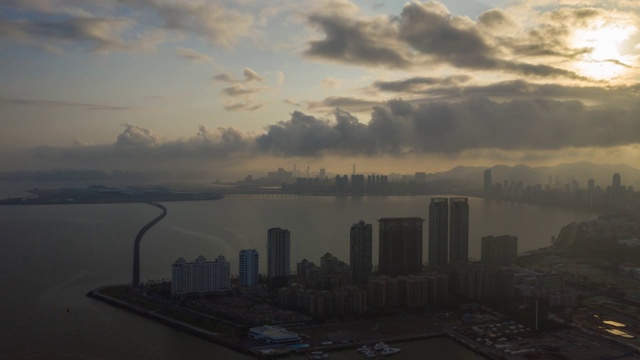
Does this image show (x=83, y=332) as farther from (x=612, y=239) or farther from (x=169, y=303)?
(x=612, y=239)

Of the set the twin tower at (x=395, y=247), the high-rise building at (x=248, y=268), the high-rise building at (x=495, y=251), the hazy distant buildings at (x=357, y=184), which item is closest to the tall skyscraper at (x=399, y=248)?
the twin tower at (x=395, y=247)

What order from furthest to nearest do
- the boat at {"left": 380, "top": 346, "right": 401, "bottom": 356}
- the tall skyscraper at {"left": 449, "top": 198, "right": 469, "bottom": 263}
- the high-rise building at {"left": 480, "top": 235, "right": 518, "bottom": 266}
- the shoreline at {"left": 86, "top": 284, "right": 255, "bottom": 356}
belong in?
the tall skyscraper at {"left": 449, "top": 198, "right": 469, "bottom": 263} < the high-rise building at {"left": 480, "top": 235, "right": 518, "bottom": 266} < the shoreline at {"left": 86, "top": 284, "right": 255, "bottom": 356} < the boat at {"left": 380, "top": 346, "right": 401, "bottom": 356}

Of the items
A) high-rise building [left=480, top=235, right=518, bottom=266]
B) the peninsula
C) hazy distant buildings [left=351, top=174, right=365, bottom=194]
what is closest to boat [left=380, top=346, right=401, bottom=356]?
high-rise building [left=480, top=235, right=518, bottom=266]

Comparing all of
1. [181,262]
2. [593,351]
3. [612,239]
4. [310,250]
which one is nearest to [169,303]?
[181,262]

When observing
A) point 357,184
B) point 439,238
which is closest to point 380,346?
point 439,238

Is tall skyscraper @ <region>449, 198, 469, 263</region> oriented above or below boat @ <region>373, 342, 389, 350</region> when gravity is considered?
above

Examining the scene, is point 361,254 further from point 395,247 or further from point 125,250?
point 125,250

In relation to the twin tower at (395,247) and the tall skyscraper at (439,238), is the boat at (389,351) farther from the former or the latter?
the tall skyscraper at (439,238)

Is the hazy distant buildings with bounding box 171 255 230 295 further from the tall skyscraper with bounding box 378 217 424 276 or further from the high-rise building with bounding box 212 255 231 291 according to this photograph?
the tall skyscraper with bounding box 378 217 424 276
